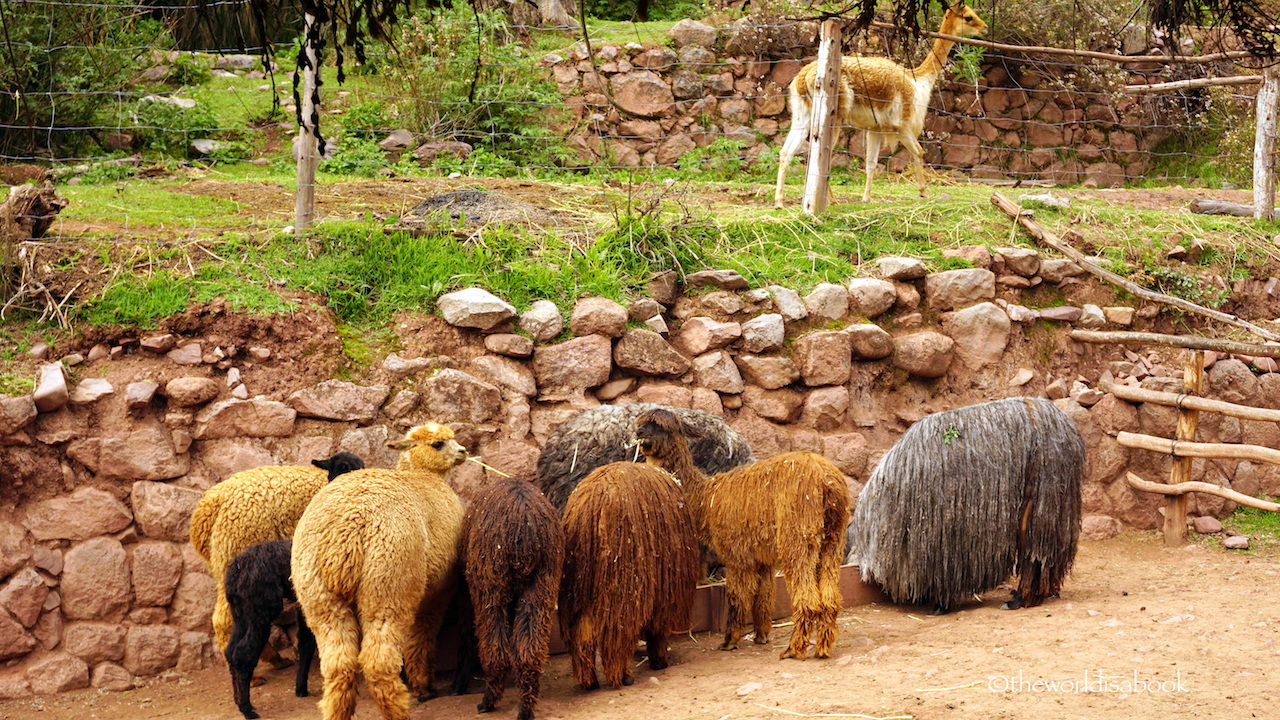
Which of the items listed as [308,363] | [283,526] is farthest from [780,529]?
[308,363]

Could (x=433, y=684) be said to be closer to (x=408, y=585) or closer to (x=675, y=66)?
(x=408, y=585)

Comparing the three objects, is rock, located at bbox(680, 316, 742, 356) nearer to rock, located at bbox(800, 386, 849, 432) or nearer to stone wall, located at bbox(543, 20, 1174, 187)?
rock, located at bbox(800, 386, 849, 432)

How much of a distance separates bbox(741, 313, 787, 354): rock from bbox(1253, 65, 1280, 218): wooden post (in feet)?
16.4

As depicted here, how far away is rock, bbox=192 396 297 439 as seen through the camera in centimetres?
606

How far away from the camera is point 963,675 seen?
4.62m

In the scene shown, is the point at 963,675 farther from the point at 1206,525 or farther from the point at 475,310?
the point at 1206,525

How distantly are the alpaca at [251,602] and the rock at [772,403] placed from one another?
3.43 metres

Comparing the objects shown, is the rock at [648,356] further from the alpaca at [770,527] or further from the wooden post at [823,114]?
the wooden post at [823,114]

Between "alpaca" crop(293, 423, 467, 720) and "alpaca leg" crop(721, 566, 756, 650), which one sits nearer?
"alpaca" crop(293, 423, 467, 720)

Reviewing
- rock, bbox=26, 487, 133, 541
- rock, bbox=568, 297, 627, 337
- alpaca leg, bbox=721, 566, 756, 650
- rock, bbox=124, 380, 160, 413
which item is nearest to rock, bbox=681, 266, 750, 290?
rock, bbox=568, 297, 627, 337

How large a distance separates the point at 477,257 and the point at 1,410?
2939 millimetres

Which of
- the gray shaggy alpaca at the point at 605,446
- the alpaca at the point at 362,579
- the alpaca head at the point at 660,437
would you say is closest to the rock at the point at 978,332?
the gray shaggy alpaca at the point at 605,446

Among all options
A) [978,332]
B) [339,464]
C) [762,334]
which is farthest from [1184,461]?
[339,464]

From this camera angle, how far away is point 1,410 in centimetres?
560
